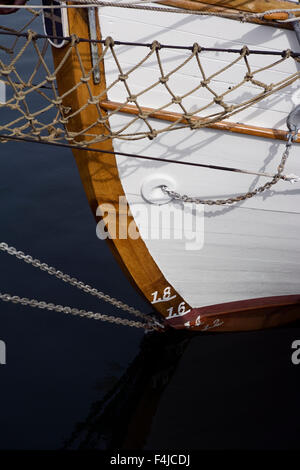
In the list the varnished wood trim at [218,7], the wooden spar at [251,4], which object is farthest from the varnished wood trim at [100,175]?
the wooden spar at [251,4]

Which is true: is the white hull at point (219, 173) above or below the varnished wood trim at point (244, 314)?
above

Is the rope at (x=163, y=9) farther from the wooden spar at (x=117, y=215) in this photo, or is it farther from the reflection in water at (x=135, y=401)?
the reflection in water at (x=135, y=401)

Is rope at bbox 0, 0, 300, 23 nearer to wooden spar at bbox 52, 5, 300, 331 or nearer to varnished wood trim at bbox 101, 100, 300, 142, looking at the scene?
wooden spar at bbox 52, 5, 300, 331

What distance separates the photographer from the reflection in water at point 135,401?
Result: 12.8 feet

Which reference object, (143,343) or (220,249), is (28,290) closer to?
(143,343)

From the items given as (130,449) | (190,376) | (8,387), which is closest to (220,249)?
(190,376)

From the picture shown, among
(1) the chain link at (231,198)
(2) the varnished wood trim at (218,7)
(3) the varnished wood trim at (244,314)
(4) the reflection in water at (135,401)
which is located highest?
(2) the varnished wood trim at (218,7)

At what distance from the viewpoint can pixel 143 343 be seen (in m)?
4.57

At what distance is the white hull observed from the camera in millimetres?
2820

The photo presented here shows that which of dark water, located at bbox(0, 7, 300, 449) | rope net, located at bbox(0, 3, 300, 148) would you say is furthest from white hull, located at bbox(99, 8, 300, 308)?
dark water, located at bbox(0, 7, 300, 449)

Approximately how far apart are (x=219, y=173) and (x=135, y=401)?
79.6 inches

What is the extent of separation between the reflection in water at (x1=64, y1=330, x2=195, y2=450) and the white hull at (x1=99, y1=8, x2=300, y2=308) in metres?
0.73

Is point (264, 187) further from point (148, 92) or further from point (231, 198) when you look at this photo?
point (148, 92)

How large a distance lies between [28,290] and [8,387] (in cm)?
102
